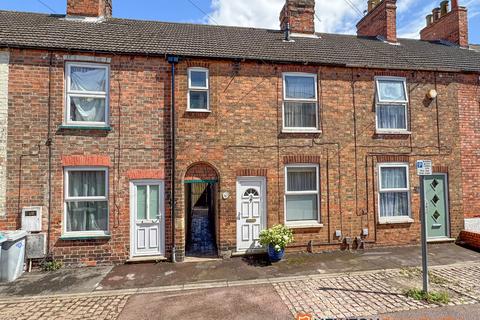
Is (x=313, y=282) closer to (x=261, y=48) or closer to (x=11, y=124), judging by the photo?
(x=261, y=48)

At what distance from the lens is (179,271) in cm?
662

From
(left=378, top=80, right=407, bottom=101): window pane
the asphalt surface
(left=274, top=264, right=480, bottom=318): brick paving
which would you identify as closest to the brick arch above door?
(left=274, top=264, right=480, bottom=318): brick paving

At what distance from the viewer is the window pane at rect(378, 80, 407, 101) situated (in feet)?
28.9

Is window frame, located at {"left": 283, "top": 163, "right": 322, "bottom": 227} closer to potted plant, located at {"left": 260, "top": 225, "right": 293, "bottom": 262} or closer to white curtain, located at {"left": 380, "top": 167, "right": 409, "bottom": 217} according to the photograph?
potted plant, located at {"left": 260, "top": 225, "right": 293, "bottom": 262}

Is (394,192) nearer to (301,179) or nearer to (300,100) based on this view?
(301,179)

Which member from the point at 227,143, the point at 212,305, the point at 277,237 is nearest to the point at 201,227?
the point at 227,143

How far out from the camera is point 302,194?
8.19 metres

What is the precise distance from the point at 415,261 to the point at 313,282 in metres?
3.35

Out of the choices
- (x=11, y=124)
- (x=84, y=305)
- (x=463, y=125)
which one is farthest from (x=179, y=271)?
(x=463, y=125)

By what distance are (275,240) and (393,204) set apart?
450 centimetres

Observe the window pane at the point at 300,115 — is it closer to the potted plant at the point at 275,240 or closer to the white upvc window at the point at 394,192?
the white upvc window at the point at 394,192

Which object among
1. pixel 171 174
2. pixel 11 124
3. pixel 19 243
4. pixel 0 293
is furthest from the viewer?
pixel 171 174

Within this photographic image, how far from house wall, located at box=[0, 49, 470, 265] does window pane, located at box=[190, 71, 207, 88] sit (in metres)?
0.22

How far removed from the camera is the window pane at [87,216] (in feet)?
23.6
